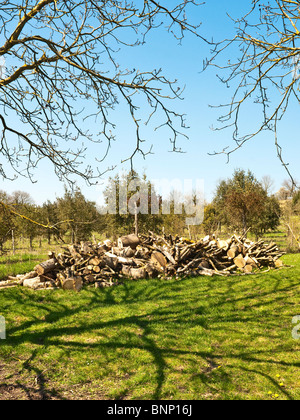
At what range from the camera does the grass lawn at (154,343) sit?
4547 millimetres

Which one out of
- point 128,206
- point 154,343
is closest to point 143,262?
point 154,343

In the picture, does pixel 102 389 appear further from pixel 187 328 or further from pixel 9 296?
pixel 9 296

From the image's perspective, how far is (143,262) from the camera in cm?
1234

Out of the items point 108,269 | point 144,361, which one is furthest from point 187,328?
point 108,269

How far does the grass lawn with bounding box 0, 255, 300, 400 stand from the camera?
4547mm

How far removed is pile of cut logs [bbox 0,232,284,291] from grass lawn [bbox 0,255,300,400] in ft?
3.34

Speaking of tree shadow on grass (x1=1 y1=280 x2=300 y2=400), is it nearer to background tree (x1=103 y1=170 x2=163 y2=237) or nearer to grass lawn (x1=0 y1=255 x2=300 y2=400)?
grass lawn (x1=0 y1=255 x2=300 y2=400)

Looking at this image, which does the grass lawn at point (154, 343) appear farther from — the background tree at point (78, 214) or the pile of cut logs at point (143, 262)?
the background tree at point (78, 214)

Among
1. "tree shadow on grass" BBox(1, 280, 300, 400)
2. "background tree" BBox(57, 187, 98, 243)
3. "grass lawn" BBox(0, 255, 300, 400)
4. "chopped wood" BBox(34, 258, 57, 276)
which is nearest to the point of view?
"grass lawn" BBox(0, 255, 300, 400)

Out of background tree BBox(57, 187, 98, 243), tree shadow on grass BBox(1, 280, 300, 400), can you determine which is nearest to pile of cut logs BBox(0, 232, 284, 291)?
tree shadow on grass BBox(1, 280, 300, 400)

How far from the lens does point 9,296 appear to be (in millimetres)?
9523

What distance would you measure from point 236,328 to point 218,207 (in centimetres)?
2594

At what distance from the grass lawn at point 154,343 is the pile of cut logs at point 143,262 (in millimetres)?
1018

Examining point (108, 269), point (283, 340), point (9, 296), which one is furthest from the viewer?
point (108, 269)
